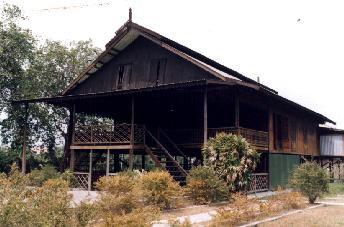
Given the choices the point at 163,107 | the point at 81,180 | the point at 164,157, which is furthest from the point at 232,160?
the point at 81,180

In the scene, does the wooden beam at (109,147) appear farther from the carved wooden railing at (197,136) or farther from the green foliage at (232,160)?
the green foliage at (232,160)

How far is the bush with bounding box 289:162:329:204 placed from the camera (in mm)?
18828

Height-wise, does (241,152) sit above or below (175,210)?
above

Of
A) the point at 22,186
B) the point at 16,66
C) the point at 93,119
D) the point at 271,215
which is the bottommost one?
the point at 271,215

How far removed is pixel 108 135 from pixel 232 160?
842cm

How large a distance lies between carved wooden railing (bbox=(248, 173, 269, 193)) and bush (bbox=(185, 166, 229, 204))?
5.90 m

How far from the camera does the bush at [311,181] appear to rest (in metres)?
18.8

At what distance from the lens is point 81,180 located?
23906 millimetres

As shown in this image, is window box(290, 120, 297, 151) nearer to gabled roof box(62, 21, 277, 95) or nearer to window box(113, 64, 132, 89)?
gabled roof box(62, 21, 277, 95)

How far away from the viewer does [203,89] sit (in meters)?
20.9

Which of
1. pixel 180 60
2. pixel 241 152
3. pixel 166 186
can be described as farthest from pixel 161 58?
pixel 166 186

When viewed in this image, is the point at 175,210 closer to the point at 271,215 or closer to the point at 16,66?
the point at 271,215

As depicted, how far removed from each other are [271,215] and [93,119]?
96.0 feet

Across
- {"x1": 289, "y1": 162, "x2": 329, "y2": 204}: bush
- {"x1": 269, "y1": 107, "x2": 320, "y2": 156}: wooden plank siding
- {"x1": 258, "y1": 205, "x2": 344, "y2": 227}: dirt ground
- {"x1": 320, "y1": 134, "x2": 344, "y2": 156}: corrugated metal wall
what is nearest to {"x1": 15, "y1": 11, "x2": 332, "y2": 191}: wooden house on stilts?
{"x1": 269, "y1": 107, "x2": 320, "y2": 156}: wooden plank siding
